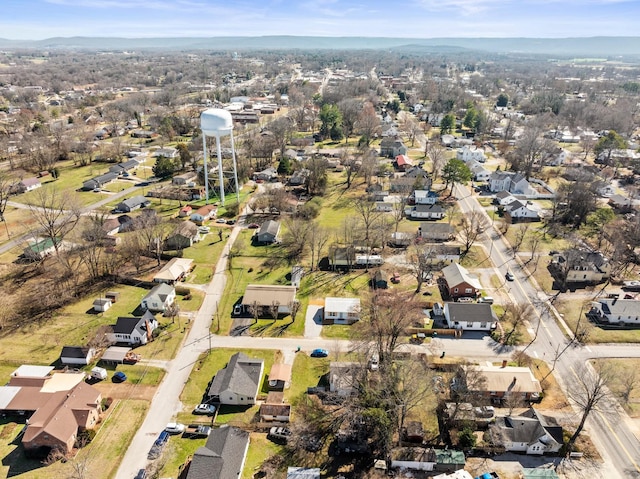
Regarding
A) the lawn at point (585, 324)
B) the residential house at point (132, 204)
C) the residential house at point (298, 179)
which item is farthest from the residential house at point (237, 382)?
the residential house at point (298, 179)

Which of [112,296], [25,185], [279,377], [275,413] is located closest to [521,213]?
[279,377]

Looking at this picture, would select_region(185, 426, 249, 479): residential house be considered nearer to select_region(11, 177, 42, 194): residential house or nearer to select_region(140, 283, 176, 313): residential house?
select_region(140, 283, 176, 313): residential house

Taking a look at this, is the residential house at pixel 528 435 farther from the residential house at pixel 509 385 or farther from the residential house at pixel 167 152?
the residential house at pixel 167 152

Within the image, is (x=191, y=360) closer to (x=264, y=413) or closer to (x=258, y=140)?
(x=264, y=413)

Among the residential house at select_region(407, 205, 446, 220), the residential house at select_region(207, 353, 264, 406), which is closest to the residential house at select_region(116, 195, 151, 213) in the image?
the residential house at select_region(207, 353, 264, 406)

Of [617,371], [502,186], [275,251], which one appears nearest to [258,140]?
[275,251]

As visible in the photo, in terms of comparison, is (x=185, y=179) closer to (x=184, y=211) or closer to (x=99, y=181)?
(x=184, y=211)
